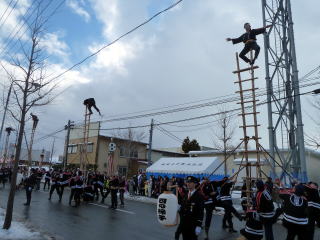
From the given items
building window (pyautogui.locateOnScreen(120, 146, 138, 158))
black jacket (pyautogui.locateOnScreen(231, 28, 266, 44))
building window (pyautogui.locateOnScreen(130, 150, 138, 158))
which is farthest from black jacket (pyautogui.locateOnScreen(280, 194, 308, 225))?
building window (pyautogui.locateOnScreen(130, 150, 138, 158))

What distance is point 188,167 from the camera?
25328 millimetres

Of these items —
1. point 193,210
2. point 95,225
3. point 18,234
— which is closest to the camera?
point 193,210

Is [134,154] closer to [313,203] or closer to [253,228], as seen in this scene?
[313,203]

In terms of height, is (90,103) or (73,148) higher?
(90,103)

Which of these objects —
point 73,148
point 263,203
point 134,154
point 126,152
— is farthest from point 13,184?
point 73,148

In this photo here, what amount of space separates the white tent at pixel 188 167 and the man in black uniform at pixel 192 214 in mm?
16947

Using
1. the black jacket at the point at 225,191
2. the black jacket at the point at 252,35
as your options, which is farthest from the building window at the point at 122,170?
the black jacket at the point at 252,35

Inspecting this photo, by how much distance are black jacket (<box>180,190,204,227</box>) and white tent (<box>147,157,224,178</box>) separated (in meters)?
17.0

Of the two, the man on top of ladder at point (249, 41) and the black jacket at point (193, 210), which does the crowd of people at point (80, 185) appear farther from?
the man on top of ladder at point (249, 41)

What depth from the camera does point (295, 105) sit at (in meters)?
15.9

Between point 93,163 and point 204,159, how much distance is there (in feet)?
78.5

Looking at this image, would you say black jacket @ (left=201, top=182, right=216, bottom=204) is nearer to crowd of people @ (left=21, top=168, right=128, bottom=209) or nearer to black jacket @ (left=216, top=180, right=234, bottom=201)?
black jacket @ (left=216, top=180, right=234, bottom=201)

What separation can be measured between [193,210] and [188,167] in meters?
18.7

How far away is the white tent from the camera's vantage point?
24.2 m
